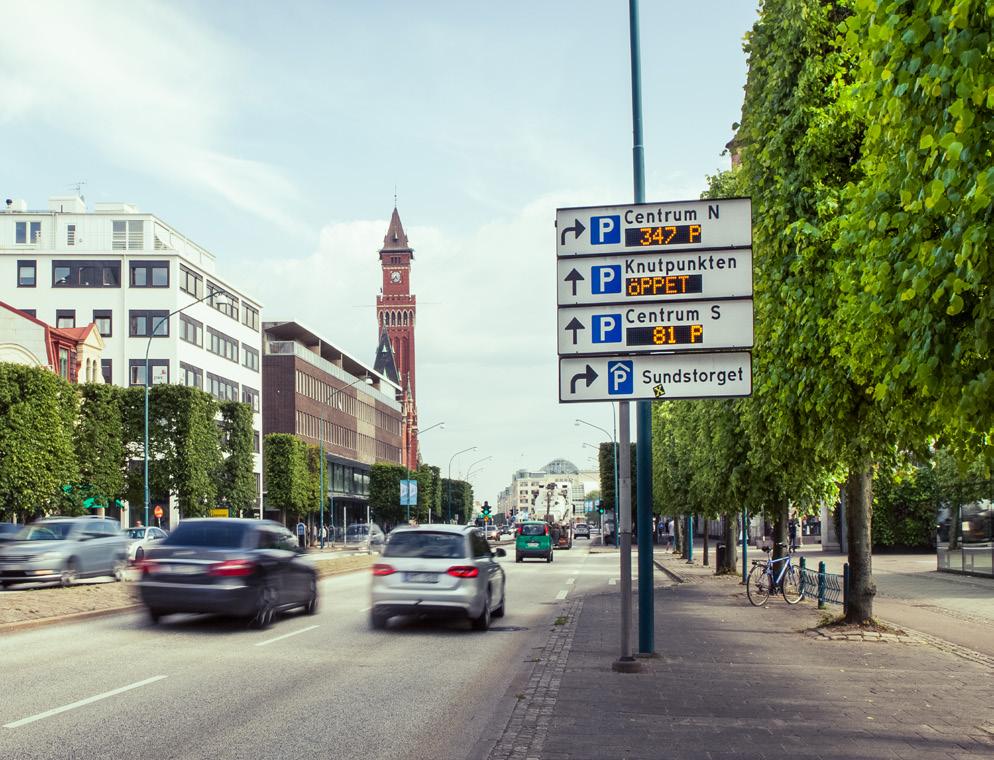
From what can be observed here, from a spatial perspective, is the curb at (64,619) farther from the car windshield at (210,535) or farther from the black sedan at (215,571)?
the car windshield at (210,535)

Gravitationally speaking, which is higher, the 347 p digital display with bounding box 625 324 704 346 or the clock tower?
the clock tower

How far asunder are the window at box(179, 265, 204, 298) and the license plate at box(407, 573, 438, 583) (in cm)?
6173

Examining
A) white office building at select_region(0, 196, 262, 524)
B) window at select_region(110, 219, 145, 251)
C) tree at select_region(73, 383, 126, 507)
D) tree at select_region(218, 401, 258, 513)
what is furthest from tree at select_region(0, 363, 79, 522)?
window at select_region(110, 219, 145, 251)

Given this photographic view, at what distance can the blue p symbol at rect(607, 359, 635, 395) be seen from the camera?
509 inches

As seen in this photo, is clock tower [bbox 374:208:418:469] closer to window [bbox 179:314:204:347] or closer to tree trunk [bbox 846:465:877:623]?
window [bbox 179:314:204:347]

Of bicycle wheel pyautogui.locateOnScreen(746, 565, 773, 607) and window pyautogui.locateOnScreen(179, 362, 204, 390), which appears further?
window pyautogui.locateOnScreen(179, 362, 204, 390)

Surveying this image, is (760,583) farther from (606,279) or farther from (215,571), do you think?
(606,279)

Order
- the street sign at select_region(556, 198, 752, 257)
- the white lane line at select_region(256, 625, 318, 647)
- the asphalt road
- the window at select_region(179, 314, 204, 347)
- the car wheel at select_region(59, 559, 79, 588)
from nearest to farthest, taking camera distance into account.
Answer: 1. the asphalt road
2. the street sign at select_region(556, 198, 752, 257)
3. the white lane line at select_region(256, 625, 318, 647)
4. the car wheel at select_region(59, 559, 79, 588)
5. the window at select_region(179, 314, 204, 347)

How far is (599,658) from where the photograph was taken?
13.6 metres

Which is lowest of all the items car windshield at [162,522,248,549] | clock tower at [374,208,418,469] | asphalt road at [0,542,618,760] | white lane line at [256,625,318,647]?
white lane line at [256,625,318,647]

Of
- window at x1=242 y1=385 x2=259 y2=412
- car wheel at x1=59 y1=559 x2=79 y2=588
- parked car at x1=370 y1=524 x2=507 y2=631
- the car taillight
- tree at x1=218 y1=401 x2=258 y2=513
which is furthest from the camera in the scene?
window at x1=242 y1=385 x2=259 y2=412

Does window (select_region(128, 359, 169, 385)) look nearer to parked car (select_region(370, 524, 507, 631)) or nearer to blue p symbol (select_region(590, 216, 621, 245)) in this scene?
parked car (select_region(370, 524, 507, 631))

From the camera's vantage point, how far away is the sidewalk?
27.2 ft

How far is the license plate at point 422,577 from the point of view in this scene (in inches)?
685
